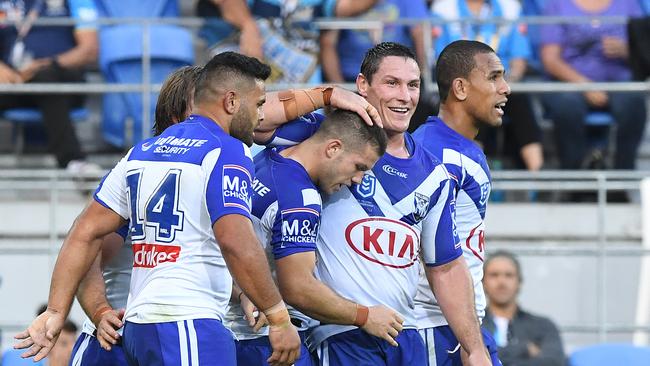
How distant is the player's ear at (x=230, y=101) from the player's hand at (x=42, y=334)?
1134 millimetres

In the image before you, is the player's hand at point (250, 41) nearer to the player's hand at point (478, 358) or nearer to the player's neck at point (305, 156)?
the player's neck at point (305, 156)

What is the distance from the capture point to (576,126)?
11.4 meters

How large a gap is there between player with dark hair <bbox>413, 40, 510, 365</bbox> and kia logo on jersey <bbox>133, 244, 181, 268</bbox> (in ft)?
5.19

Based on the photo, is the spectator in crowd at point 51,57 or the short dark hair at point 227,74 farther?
the spectator in crowd at point 51,57

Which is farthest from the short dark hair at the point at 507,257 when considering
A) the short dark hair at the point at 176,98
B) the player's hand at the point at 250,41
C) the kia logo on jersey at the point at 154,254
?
the kia logo on jersey at the point at 154,254

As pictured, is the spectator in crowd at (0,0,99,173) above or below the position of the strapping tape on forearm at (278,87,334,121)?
above

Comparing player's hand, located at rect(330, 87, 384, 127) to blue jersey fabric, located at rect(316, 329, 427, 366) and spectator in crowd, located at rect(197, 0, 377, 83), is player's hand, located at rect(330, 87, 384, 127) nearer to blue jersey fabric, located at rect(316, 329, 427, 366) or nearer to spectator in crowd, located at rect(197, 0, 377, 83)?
blue jersey fabric, located at rect(316, 329, 427, 366)

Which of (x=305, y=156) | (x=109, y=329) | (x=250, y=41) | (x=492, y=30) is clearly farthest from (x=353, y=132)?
(x=492, y=30)

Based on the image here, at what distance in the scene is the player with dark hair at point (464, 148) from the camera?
6.69m

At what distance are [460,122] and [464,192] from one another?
39 centimetres

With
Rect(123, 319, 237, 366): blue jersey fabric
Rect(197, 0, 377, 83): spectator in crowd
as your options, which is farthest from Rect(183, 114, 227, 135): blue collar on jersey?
Rect(197, 0, 377, 83): spectator in crowd

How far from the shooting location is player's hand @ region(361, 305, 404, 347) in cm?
622

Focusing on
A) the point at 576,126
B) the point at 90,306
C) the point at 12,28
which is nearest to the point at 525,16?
the point at 576,126

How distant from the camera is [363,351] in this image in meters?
6.45
